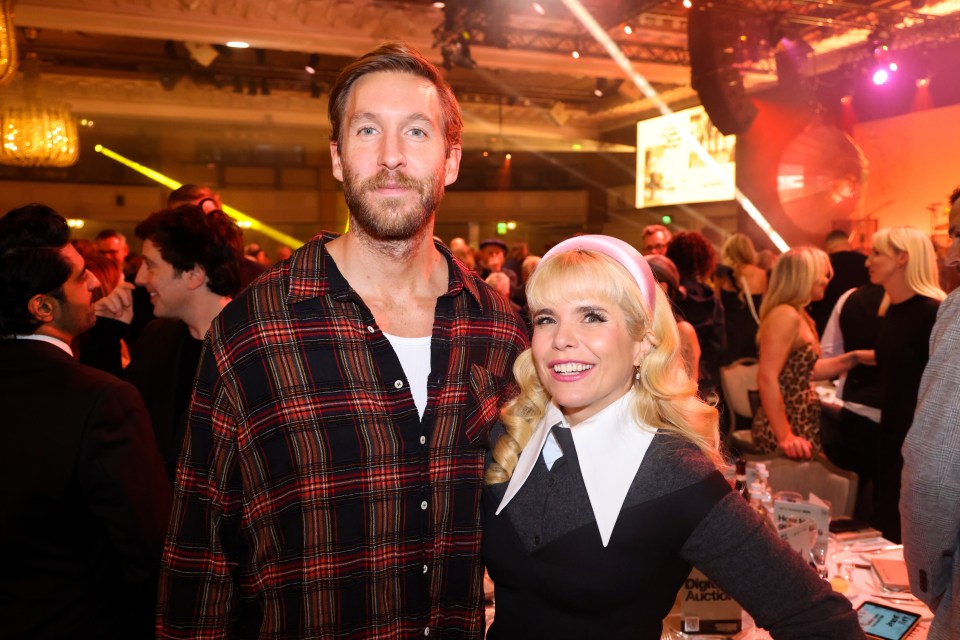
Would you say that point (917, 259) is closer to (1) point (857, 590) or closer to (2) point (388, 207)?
(1) point (857, 590)

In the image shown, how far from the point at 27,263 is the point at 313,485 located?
1.13 m

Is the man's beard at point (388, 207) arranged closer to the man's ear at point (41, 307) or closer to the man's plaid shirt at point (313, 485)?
the man's plaid shirt at point (313, 485)

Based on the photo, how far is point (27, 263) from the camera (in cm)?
191

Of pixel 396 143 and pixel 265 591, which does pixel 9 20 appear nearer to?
pixel 396 143

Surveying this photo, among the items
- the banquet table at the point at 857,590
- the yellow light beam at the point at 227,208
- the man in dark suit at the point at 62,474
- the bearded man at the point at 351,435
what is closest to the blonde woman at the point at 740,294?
the banquet table at the point at 857,590

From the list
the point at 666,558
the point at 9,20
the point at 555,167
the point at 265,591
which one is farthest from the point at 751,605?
the point at 555,167

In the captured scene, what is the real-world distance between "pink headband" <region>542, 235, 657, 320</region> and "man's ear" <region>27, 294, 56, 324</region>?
1.40 meters

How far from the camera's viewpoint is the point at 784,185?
10.9 m

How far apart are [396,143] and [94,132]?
1219cm

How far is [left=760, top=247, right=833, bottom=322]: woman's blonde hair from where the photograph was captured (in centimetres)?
358

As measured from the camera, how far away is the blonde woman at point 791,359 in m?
3.55

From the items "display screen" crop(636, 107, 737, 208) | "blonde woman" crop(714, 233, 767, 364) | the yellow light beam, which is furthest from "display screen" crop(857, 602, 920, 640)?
the yellow light beam

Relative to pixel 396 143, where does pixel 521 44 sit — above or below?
above

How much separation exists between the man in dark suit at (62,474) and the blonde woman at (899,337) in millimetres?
3413
